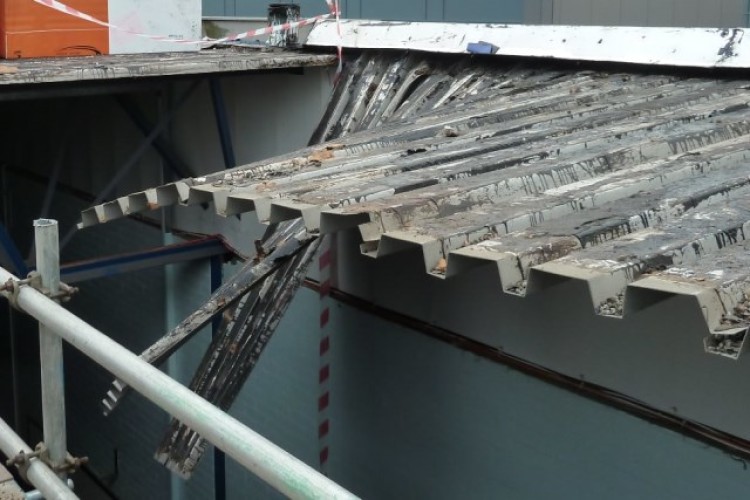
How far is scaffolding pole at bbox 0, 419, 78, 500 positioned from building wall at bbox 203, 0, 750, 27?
318 inches

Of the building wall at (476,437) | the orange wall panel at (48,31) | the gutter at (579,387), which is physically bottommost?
the building wall at (476,437)

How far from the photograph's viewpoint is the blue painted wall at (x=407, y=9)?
10438mm

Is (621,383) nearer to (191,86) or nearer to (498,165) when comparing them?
(498,165)

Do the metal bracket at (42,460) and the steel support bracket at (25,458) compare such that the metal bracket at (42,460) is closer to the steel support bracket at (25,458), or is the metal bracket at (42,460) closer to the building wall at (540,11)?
the steel support bracket at (25,458)

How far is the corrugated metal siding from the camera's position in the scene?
1054 cm

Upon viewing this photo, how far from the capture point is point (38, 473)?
274cm

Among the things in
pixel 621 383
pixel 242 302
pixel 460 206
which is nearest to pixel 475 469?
pixel 621 383

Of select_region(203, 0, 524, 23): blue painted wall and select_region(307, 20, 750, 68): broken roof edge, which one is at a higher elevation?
select_region(203, 0, 524, 23): blue painted wall

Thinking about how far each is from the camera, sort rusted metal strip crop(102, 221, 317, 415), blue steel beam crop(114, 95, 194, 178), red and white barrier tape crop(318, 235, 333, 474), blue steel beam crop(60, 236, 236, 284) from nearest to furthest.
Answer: rusted metal strip crop(102, 221, 317, 415)
red and white barrier tape crop(318, 235, 333, 474)
blue steel beam crop(60, 236, 236, 284)
blue steel beam crop(114, 95, 194, 178)

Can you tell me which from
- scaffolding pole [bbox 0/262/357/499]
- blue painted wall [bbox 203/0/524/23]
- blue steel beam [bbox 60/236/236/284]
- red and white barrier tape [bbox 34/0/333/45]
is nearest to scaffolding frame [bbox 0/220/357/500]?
scaffolding pole [bbox 0/262/357/499]

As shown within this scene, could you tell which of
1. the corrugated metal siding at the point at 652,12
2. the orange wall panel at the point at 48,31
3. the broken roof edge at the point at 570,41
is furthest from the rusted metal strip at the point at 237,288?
the corrugated metal siding at the point at 652,12

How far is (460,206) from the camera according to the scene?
130 inches

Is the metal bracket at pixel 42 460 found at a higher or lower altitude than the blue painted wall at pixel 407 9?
lower

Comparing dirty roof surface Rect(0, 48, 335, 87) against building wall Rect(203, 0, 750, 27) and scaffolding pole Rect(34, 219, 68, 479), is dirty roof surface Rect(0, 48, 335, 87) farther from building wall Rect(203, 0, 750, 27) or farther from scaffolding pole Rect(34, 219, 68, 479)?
building wall Rect(203, 0, 750, 27)
